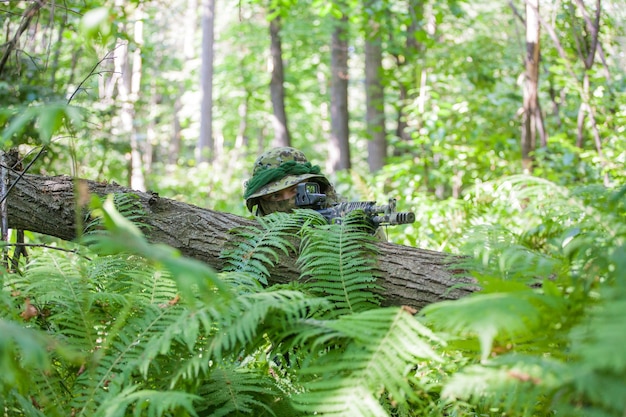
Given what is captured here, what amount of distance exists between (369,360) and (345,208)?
1911 mm

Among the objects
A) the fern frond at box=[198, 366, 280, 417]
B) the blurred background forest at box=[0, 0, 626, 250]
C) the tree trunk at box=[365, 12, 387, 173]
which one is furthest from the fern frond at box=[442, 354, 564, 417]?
the tree trunk at box=[365, 12, 387, 173]

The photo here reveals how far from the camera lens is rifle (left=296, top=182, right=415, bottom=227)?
365cm

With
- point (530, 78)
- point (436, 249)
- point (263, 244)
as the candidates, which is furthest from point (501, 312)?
point (530, 78)

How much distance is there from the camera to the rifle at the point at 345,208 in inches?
144

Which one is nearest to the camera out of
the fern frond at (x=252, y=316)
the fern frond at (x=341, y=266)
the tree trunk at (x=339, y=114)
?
the fern frond at (x=252, y=316)

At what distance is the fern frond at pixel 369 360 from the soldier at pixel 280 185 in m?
2.24

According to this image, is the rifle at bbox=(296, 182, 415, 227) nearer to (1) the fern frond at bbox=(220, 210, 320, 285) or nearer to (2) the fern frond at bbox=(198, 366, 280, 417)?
(1) the fern frond at bbox=(220, 210, 320, 285)

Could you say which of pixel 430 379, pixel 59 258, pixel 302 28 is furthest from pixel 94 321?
pixel 302 28

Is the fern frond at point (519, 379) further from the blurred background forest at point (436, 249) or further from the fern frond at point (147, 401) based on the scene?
the fern frond at point (147, 401)

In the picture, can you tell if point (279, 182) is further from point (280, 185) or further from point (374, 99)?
point (374, 99)

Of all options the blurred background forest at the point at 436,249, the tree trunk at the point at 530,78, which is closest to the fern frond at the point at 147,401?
the blurred background forest at the point at 436,249

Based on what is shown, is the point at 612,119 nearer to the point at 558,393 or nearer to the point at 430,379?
the point at 430,379

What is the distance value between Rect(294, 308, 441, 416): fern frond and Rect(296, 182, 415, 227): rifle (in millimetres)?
1294

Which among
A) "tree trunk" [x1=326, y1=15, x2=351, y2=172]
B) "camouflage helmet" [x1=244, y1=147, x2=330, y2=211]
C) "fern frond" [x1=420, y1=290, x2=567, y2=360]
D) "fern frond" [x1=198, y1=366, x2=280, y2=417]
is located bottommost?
"fern frond" [x1=198, y1=366, x2=280, y2=417]
